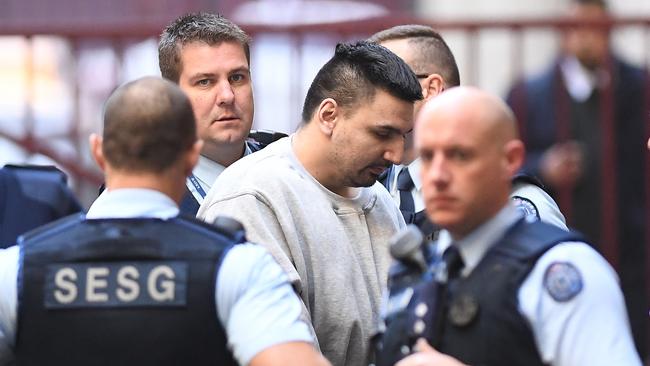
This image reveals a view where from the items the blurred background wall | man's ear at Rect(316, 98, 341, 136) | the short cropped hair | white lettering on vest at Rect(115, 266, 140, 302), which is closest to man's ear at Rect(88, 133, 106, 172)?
white lettering on vest at Rect(115, 266, 140, 302)

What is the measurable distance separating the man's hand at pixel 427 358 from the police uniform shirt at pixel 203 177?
166cm

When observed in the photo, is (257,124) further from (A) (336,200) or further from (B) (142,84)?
(B) (142,84)

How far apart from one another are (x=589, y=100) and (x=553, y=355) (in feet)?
15.0

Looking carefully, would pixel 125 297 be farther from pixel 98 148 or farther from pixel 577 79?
pixel 577 79

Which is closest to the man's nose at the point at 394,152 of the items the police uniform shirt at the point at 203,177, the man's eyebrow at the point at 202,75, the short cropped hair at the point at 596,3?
the police uniform shirt at the point at 203,177

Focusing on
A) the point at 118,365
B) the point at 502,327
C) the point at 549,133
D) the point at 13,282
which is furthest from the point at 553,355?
the point at 549,133

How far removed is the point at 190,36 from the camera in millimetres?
5457

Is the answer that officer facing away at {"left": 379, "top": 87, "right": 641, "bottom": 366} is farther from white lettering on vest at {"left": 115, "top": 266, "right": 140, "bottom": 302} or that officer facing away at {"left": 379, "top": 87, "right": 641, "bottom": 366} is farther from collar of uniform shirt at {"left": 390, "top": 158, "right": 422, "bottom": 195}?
collar of uniform shirt at {"left": 390, "top": 158, "right": 422, "bottom": 195}

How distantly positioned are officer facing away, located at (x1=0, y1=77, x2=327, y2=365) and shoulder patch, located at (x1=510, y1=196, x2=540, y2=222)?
1.14 m

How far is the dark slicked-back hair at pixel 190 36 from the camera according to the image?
545 cm

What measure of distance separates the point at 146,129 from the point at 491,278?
88 centimetres

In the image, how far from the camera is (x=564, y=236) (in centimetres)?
367

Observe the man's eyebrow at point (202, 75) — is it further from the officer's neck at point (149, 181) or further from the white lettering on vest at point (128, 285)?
the white lettering on vest at point (128, 285)

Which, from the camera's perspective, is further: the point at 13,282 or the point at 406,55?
the point at 406,55
